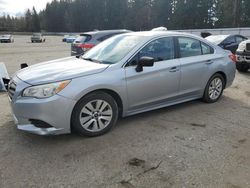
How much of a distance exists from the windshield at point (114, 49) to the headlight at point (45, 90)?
1.07 meters

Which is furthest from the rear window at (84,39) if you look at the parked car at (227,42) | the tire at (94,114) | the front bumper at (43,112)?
the front bumper at (43,112)

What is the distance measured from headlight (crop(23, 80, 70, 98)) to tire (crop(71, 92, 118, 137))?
0.37 m

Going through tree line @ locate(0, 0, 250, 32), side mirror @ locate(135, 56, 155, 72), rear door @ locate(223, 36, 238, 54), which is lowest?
rear door @ locate(223, 36, 238, 54)

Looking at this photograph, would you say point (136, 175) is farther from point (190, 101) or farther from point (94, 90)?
point (190, 101)

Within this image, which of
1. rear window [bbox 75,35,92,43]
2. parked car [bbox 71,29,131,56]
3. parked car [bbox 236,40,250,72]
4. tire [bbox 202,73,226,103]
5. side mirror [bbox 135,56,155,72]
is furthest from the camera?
rear window [bbox 75,35,92,43]

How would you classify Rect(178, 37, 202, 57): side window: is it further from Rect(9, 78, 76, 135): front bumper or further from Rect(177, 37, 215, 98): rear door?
Rect(9, 78, 76, 135): front bumper

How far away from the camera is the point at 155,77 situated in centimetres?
481

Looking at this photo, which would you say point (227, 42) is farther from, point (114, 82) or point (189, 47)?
point (114, 82)

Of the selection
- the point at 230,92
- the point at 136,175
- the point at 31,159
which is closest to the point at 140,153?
the point at 136,175

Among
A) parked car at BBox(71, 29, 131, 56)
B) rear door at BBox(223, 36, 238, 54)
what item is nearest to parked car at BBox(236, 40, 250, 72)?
rear door at BBox(223, 36, 238, 54)

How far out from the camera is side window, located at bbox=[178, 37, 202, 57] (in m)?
5.34

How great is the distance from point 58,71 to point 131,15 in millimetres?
78781

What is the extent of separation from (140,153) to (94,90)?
1.15 metres

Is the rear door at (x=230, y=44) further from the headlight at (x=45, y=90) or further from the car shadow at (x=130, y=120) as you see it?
the headlight at (x=45, y=90)
